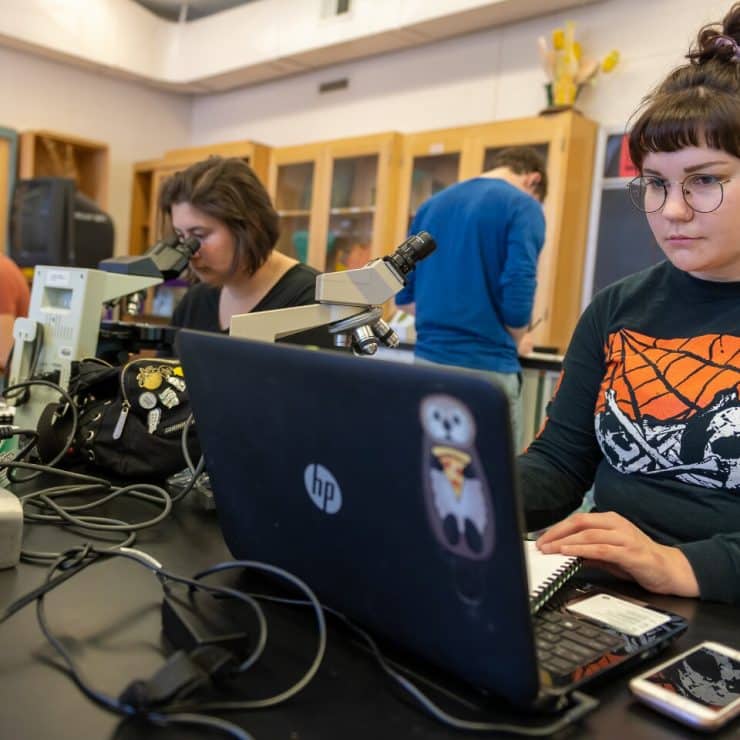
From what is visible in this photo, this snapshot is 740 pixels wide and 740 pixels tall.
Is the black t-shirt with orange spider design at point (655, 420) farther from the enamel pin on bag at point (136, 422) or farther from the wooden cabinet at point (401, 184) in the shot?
the wooden cabinet at point (401, 184)

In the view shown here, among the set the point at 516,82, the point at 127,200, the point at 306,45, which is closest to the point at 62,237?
the point at 127,200

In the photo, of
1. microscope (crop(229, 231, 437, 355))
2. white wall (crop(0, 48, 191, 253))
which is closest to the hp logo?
microscope (crop(229, 231, 437, 355))

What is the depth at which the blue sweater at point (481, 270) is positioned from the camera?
2.36m

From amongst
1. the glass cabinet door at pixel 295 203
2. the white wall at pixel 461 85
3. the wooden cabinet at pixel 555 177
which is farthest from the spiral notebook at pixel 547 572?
the glass cabinet door at pixel 295 203

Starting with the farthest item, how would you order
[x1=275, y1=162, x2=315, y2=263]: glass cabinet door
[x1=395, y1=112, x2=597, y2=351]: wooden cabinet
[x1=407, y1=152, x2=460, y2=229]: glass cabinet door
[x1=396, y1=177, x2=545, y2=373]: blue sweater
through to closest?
[x1=275, y1=162, x2=315, y2=263]: glass cabinet door, [x1=407, y1=152, x2=460, y2=229]: glass cabinet door, [x1=395, y1=112, x2=597, y2=351]: wooden cabinet, [x1=396, y1=177, x2=545, y2=373]: blue sweater

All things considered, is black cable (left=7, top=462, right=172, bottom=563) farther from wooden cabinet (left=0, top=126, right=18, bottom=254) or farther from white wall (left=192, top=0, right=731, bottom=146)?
wooden cabinet (left=0, top=126, right=18, bottom=254)

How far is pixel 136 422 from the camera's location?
106 centimetres

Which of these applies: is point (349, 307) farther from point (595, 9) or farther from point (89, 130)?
point (89, 130)

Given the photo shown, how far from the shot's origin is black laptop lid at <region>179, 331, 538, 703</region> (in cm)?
41

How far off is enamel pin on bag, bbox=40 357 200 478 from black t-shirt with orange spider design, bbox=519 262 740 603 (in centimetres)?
48

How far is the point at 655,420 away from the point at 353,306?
391 mm

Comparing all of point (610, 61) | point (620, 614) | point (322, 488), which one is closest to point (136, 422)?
point (322, 488)

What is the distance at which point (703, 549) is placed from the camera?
746mm

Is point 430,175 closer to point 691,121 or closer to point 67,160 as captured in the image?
point 67,160
